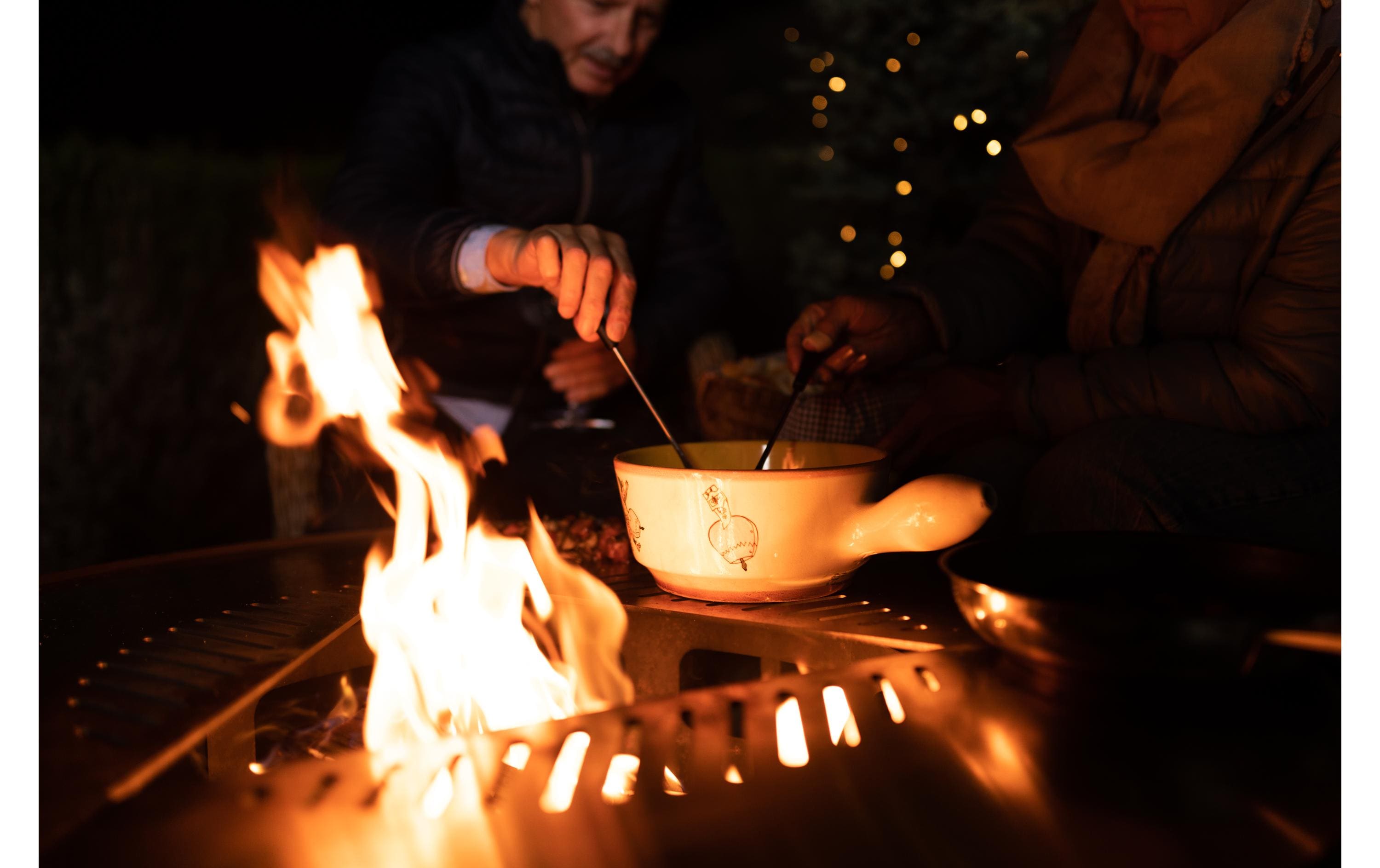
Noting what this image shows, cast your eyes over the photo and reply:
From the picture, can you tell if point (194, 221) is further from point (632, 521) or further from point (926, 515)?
point (926, 515)

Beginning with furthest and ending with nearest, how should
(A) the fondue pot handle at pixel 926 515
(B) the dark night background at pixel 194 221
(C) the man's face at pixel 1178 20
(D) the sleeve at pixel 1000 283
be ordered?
(B) the dark night background at pixel 194 221
(D) the sleeve at pixel 1000 283
(C) the man's face at pixel 1178 20
(A) the fondue pot handle at pixel 926 515

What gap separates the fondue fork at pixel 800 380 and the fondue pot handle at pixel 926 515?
169mm

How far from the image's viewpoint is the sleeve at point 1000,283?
1620 millimetres

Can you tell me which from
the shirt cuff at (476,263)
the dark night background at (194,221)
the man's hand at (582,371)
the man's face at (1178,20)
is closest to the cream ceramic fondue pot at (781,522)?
the shirt cuff at (476,263)

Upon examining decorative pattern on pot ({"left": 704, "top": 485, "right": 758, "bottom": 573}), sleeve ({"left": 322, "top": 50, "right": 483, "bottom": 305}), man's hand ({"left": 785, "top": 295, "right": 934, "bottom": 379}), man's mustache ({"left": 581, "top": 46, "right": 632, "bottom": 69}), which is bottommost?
decorative pattern on pot ({"left": 704, "top": 485, "right": 758, "bottom": 573})

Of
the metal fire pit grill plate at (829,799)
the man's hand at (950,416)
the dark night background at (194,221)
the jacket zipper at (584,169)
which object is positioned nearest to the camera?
the metal fire pit grill plate at (829,799)

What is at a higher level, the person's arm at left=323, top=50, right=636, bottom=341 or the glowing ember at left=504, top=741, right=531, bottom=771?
the person's arm at left=323, top=50, right=636, bottom=341

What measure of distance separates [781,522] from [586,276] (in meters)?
0.43

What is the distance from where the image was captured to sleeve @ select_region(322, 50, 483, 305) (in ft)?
5.90

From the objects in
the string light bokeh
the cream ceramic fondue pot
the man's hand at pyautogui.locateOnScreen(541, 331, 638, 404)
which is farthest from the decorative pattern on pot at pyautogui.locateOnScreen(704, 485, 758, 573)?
the string light bokeh

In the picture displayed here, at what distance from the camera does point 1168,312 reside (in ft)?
4.85

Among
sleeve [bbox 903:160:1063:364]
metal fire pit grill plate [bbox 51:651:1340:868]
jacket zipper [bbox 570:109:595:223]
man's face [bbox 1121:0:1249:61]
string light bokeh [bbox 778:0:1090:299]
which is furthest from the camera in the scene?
string light bokeh [bbox 778:0:1090:299]

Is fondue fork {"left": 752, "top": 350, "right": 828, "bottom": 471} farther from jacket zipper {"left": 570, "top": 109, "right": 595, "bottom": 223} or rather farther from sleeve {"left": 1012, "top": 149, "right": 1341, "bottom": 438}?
jacket zipper {"left": 570, "top": 109, "right": 595, "bottom": 223}

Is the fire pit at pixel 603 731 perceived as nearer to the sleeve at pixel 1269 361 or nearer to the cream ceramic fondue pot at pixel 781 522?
the cream ceramic fondue pot at pixel 781 522
